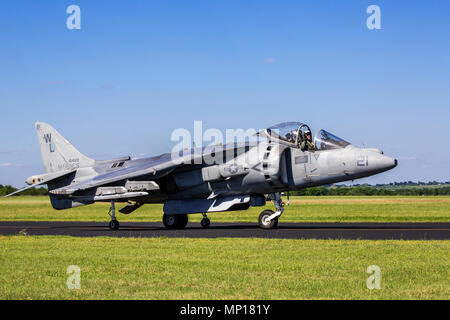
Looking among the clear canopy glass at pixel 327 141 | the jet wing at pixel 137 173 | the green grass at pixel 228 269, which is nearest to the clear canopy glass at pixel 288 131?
the clear canopy glass at pixel 327 141

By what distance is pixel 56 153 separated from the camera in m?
28.1

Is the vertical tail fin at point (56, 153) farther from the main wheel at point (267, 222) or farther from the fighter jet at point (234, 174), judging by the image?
the main wheel at point (267, 222)

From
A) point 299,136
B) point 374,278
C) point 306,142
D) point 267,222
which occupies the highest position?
point 299,136

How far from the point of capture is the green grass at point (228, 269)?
348 inches

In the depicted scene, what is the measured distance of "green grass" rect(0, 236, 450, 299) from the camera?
8.84 meters

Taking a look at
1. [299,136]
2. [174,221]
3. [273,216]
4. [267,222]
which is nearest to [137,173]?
[174,221]

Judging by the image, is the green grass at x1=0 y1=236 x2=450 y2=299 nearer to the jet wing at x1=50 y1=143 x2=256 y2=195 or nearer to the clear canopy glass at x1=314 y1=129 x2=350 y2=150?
the clear canopy glass at x1=314 y1=129 x2=350 y2=150

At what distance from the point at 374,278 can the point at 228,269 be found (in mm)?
2776

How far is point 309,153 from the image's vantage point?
2134cm

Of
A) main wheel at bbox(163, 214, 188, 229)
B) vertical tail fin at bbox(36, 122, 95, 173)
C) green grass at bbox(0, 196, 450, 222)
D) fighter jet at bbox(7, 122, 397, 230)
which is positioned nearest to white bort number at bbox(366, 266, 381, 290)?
fighter jet at bbox(7, 122, 397, 230)

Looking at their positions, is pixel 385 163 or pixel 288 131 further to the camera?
pixel 288 131

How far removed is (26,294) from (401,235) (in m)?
12.8

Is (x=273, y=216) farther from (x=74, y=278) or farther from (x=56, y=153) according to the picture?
(x=74, y=278)
